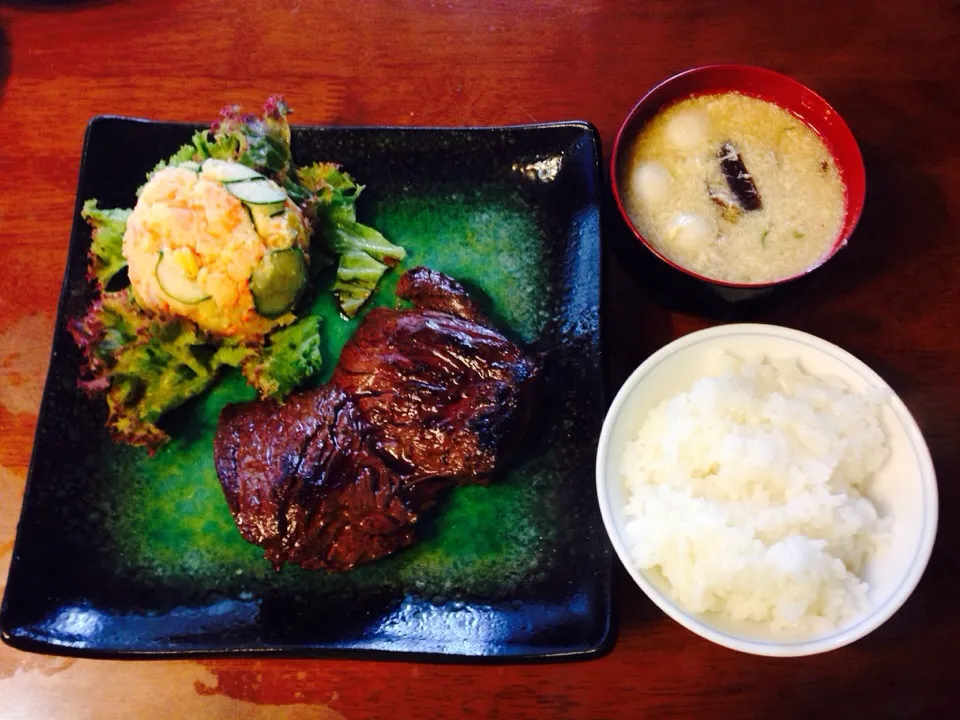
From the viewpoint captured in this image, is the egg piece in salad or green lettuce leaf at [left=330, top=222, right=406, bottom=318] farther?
green lettuce leaf at [left=330, top=222, right=406, bottom=318]

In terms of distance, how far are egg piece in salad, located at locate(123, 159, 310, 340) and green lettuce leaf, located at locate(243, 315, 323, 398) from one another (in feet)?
0.42

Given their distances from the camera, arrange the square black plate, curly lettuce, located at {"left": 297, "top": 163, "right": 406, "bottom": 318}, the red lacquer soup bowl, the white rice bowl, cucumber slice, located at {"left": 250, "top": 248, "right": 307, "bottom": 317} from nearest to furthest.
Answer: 1. the white rice bowl
2. the square black plate
3. the red lacquer soup bowl
4. cucumber slice, located at {"left": 250, "top": 248, "right": 307, "bottom": 317}
5. curly lettuce, located at {"left": 297, "top": 163, "right": 406, "bottom": 318}

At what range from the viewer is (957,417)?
2.79 m

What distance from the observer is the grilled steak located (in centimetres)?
252

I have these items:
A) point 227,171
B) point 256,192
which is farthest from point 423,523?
point 227,171

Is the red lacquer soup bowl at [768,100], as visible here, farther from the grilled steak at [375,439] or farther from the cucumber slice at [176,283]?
the cucumber slice at [176,283]

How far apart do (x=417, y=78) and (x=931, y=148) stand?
2343 millimetres

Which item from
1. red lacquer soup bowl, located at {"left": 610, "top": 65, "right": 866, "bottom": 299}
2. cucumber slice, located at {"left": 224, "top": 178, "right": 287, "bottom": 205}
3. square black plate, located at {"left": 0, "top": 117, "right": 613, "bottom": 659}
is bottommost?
square black plate, located at {"left": 0, "top": 117, "right": 613, "bottom": 659}

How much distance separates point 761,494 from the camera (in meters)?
2.30

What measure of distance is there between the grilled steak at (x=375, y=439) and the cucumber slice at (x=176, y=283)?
0.44 meters

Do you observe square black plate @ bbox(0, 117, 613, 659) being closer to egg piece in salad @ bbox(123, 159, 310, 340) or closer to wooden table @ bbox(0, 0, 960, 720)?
A: wooden table @ bbox(0, 0, 960, 720)

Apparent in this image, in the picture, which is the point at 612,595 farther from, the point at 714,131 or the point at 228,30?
the point at 228,30

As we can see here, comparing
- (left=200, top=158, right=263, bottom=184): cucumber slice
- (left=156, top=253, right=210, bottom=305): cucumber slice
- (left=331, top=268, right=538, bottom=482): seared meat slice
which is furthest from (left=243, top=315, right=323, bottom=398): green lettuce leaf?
(left=200, top=158, right=263, bottom=184): cucumber slice

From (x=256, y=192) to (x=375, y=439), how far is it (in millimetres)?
1041
